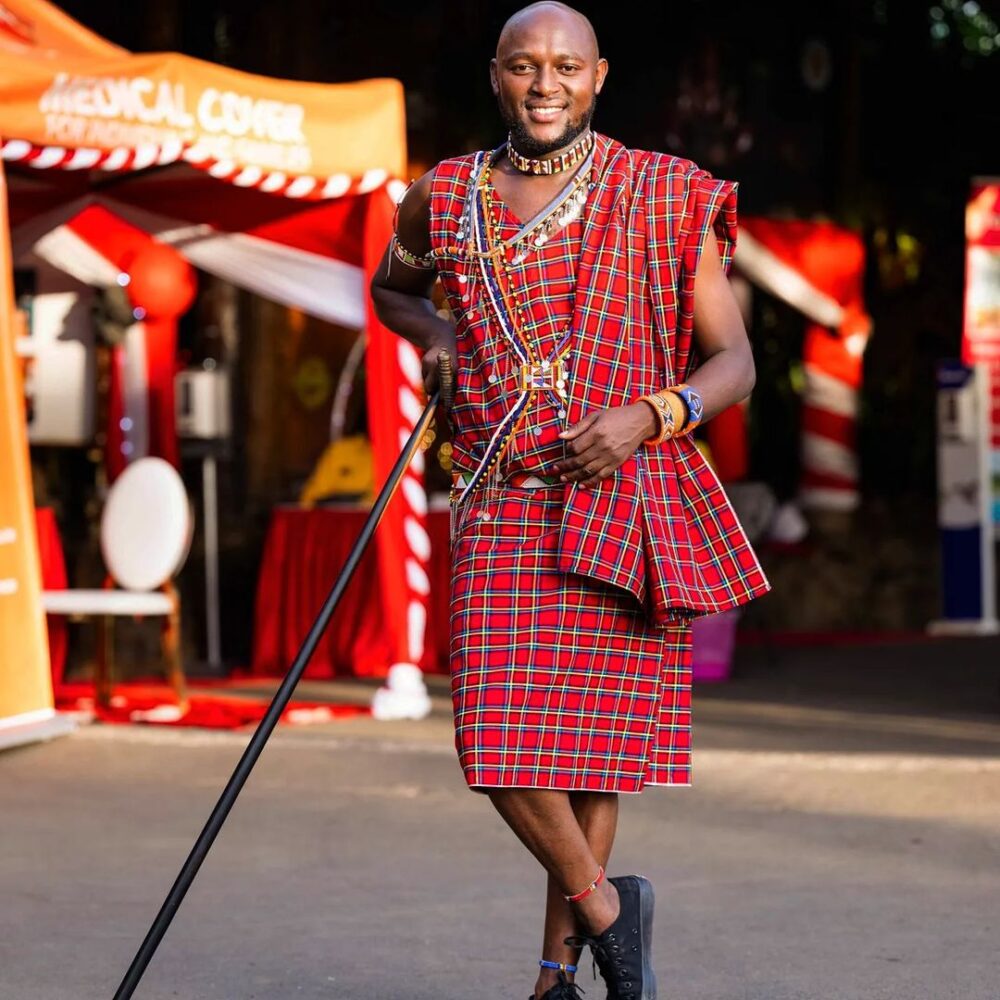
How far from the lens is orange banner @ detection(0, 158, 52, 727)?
7898mm

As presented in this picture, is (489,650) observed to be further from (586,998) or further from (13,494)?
(13,494)

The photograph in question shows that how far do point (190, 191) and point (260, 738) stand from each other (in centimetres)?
682

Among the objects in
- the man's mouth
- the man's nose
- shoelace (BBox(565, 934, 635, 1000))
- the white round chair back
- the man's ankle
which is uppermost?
the man's nose

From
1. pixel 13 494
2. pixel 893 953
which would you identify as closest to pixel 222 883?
pixel 893 953

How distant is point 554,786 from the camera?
3572mm

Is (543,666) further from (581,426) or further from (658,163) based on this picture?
(658,163)

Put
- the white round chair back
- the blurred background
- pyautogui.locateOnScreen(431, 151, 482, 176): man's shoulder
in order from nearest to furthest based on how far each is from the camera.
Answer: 1. pyautogui.locateOnScreen(431, 151, 482, 176): man's shoulder
2. the white round chair back
3. the blurred background

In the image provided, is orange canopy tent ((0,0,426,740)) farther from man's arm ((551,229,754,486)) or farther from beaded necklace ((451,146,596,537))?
man's arm ((551,229,754,486))

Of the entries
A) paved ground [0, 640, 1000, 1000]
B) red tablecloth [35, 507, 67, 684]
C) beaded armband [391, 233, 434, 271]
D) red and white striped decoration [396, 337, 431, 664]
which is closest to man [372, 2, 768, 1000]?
beaded armband [391, 233, 434, 271]

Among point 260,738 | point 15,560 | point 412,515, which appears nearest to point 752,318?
point 412,515

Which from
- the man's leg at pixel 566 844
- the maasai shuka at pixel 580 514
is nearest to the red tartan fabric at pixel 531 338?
the maasai shuka at pixel 580 514

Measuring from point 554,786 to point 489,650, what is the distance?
251 millimetres

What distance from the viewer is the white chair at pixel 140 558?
30.6 feet

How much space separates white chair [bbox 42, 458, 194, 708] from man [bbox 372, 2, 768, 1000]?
5.81 meters
